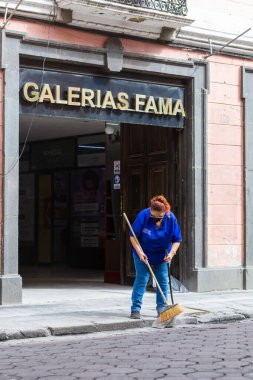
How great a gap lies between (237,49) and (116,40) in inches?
113

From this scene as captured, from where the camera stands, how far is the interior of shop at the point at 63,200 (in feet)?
67.5

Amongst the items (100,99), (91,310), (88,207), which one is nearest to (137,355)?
(91,310)

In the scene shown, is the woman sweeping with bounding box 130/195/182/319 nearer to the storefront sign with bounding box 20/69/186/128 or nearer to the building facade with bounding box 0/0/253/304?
the building facade with bounding box 0/0/253/304

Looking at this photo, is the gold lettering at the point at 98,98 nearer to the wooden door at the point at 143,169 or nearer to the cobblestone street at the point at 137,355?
the wooden door at the point at 143,169

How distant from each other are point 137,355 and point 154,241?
9.85 feet

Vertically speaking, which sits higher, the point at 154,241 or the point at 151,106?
the point at 151,106

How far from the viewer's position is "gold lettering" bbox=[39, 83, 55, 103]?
1275 cm

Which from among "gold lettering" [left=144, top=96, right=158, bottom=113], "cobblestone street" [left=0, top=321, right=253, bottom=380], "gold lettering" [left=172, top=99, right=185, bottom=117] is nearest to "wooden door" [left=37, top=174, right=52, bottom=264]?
"gold lettering" [left=172, top=99, right=185, bottom=117]

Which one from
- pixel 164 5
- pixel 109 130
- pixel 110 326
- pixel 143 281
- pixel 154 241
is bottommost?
pixel 110 326

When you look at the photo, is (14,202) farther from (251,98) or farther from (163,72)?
(251,98)

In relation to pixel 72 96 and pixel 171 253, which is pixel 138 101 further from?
pixel 171 253

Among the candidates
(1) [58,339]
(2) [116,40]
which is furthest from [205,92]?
(1) [58,339]

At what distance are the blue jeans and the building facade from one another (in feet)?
7.83

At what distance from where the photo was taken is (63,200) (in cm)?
2191
